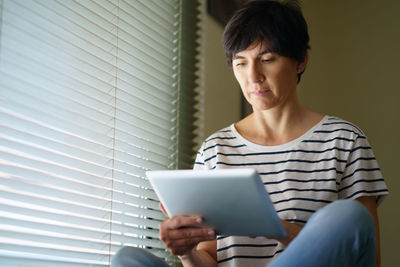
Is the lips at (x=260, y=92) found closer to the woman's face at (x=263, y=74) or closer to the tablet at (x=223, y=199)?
the woman's face at (x=263, y=74)

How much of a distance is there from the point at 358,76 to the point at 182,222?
187cm

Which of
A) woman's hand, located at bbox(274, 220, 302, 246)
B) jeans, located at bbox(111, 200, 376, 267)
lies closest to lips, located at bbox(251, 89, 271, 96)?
woman's hand, located at bbox(274, 220, 302, 246)

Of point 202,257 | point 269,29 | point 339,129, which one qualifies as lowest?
point 202,257

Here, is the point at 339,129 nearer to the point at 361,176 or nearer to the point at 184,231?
the point at 361,176

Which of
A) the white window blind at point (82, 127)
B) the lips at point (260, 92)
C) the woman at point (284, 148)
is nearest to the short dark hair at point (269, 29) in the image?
the woman at point (284, 148)

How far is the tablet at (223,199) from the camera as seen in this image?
92 centimetres

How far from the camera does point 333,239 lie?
880 mm

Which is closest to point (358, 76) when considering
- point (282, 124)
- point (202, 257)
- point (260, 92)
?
point (282, 124)

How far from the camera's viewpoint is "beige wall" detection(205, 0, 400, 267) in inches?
93.4

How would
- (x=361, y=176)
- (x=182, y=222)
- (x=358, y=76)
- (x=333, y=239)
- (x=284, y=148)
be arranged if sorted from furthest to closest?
1. (x=358, y=76)
2. (x=284, y=148)
3. (x=361, y=176)
4. (x=182, y=222)
5. (x=333, y=239)

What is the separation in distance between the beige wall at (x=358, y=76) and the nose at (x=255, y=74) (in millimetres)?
927

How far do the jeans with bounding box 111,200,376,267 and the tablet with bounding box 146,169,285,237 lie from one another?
96mm

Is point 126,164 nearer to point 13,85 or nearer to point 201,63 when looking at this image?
point 13,85

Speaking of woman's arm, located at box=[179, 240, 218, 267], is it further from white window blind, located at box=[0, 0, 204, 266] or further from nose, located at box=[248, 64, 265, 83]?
nose, located at box=[248, 64, 265, 83]
